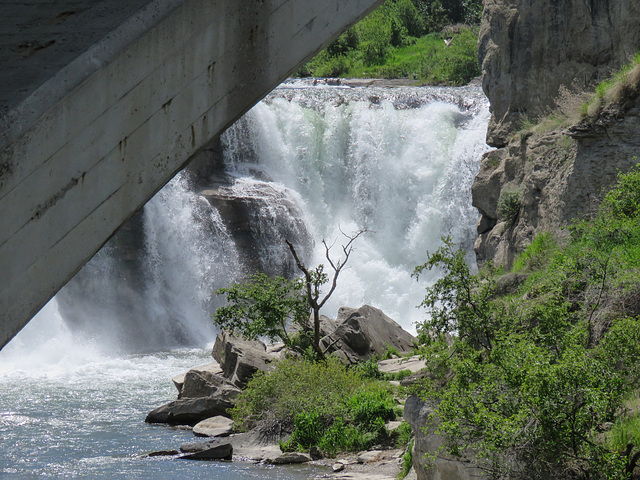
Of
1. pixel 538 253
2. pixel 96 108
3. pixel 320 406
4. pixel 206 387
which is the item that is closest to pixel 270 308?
pixel 206 387

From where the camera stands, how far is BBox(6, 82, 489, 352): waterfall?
2561 centimetres

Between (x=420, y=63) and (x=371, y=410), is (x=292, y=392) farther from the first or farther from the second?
(x=420, y=63)

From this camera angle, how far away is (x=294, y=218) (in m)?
27.5

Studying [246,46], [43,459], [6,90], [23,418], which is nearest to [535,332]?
[246,46]

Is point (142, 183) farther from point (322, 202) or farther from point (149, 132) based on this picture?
point (322, 202)

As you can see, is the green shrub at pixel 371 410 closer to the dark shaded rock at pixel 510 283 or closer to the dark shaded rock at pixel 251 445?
the dark shaded rock at pixel 251 445

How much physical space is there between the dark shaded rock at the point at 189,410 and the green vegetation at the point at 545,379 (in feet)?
22.3

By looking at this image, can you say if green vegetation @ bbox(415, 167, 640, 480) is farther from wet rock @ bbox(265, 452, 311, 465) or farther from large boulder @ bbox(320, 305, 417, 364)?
large boulder @ bbox(320, 305, 417, 364)

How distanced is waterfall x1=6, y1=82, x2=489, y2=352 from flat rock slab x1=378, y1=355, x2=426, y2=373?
23.1ft

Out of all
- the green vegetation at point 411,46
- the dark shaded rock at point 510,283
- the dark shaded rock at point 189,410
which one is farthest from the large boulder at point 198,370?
the green vegetation at point 411,46

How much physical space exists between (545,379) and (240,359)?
10.8m

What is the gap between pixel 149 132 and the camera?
1.88 m

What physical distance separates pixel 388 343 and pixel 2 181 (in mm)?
17625

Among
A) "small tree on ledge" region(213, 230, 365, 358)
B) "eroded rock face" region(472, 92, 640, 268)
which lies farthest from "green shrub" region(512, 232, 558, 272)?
"small tree on ledge" region(213, 230, 365, 358)
